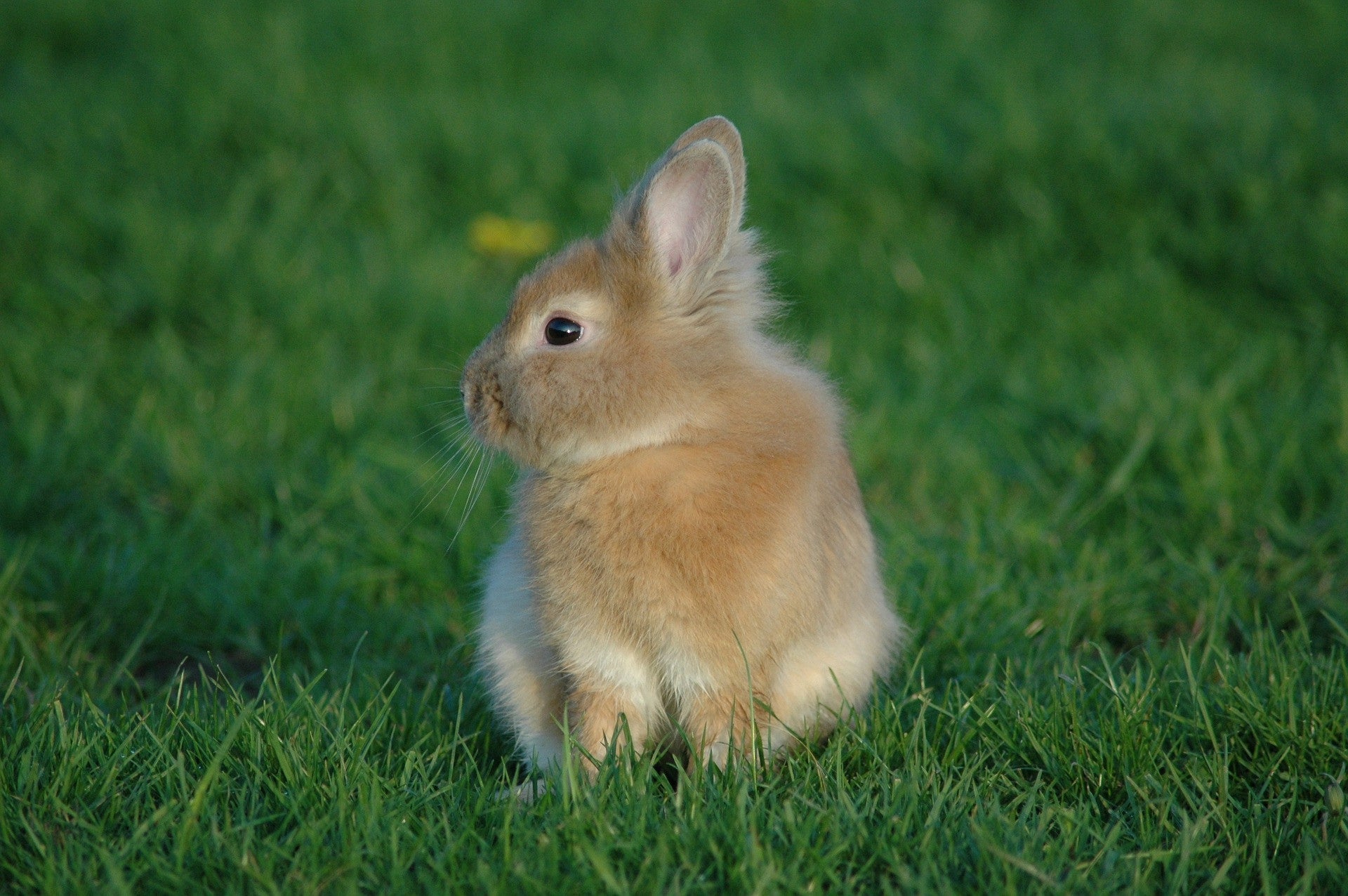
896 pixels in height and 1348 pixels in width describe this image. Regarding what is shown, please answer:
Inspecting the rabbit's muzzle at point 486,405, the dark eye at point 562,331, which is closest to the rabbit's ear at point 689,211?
the dark eye at point 562,331

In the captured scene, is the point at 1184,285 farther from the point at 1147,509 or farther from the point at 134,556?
the point at 134,556

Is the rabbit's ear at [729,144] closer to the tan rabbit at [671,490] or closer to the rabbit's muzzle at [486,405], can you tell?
the tan rabbit at [671,490]

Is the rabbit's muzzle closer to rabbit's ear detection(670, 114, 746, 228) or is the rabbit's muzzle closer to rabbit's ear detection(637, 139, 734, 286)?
rabbit's ear detection(637, 139, 734, 286)

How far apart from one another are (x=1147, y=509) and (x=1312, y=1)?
5569 mm

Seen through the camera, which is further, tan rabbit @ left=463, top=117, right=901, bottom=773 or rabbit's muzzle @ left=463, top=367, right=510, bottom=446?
rabbit's muzzle @ left=463, top=367, right=510, bottom=446

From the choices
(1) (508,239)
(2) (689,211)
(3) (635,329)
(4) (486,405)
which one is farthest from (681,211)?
(1) (508,239)

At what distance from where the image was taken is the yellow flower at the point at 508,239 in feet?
18.4

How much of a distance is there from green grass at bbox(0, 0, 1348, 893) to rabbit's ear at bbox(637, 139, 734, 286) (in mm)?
1057

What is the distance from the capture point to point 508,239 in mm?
5598

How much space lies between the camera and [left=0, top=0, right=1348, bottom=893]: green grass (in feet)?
7.73

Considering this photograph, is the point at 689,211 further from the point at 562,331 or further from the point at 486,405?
the point at 486,405

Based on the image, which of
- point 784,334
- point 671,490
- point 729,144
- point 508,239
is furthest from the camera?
point 508,239

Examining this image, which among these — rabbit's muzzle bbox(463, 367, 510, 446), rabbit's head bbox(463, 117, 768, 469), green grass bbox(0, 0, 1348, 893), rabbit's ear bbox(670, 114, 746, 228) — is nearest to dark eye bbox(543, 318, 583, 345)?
rabbit's head bbox(463, 117, 768, 469)

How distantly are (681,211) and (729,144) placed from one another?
172mm
